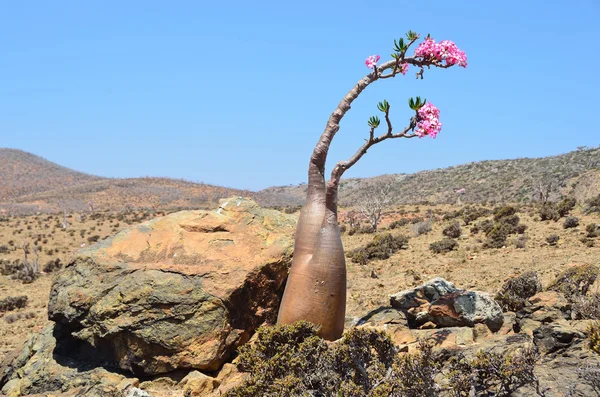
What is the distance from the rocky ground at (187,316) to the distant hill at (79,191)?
169 ft

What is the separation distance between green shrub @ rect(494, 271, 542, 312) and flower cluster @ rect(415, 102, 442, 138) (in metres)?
2.91

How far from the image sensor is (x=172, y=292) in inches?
223

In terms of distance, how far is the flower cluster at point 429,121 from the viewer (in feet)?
18.2

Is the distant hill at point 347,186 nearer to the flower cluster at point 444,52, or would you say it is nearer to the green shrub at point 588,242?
the green shrub at point 588,242

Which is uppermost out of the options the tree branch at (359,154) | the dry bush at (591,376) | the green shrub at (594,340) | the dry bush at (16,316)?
the tree branch at (359,154)

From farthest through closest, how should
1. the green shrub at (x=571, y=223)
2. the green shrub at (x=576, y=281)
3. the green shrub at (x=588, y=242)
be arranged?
1. the green shrub at (x=571, y=223)
2. the green shrub at (x=588, y=242)
3. the green shrub at (x=576, y=281)

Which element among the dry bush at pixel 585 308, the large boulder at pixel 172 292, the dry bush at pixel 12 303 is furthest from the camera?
the dry bush at pixel 12 303

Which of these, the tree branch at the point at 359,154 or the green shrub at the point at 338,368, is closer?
the green shrub at the point at 338,368

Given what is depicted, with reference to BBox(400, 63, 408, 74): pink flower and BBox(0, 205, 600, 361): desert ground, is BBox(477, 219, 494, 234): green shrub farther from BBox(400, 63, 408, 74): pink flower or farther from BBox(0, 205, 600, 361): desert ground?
BBox(400, 63, 408, 74): pink flower

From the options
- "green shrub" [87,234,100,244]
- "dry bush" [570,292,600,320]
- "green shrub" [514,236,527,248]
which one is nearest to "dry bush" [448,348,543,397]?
"dry bush" [570,292,600,320]

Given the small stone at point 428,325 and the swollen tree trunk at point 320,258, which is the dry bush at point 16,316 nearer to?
the swollen tree trunk at point 320,258

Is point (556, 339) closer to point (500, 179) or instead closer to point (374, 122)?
point (374, 122)

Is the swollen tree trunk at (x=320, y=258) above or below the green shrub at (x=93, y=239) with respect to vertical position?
above

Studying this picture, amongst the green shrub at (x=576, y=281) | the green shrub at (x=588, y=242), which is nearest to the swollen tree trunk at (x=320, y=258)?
the green shrub at (x=576, y=281)
